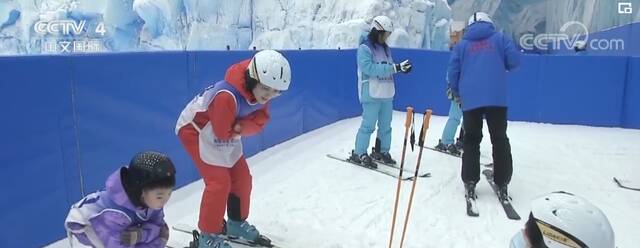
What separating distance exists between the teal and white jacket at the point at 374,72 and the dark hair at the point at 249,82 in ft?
7.94

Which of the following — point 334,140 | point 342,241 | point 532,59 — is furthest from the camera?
point 532,59

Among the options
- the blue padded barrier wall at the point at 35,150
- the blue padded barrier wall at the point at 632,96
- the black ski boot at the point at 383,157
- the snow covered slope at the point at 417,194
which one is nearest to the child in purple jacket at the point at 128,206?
the blue padded barrier wall at the point at 35,150

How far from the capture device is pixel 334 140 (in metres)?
7.30

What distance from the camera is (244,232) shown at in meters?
3.53

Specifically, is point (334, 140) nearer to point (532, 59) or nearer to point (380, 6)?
point (532, 59)

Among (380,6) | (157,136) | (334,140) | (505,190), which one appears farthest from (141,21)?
(505,190)

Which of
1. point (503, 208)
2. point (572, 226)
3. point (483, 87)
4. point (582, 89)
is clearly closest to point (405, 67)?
point (483, 87)

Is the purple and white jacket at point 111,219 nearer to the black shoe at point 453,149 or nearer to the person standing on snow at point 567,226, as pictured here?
the person standing on snow at point 567,226

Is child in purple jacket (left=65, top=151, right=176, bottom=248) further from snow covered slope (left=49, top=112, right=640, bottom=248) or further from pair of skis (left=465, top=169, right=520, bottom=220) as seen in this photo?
pair of skis (left=465, top=169, right=520, bottom=220)

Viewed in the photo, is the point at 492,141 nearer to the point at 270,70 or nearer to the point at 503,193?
the point at 503,193

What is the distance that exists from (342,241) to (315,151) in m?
2.97

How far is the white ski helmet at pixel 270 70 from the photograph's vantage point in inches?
119

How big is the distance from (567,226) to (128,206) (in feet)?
5.24

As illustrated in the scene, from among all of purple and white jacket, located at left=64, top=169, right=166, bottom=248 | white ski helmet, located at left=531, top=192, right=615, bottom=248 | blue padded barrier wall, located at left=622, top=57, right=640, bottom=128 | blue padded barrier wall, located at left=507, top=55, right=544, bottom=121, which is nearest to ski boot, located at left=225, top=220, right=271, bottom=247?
purple and white jacket, located at left=64, top=169, right=166, bottom=248
